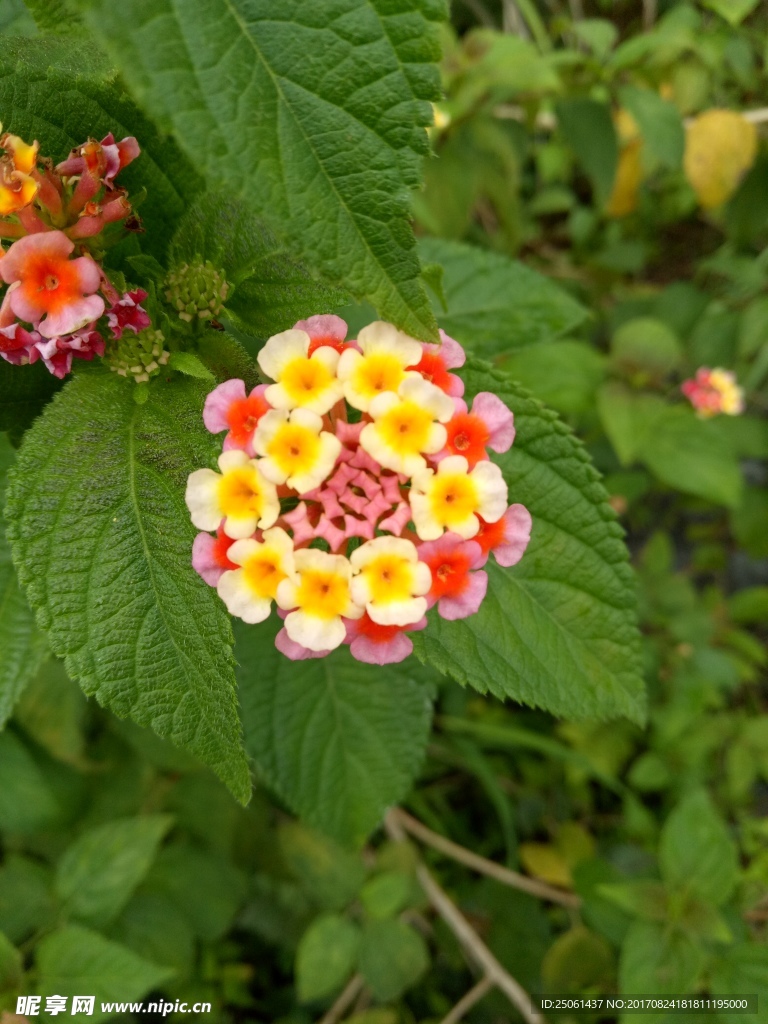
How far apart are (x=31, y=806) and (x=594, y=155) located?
1.75m

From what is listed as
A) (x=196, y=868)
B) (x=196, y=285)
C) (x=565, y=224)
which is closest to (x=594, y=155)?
(x=565, y=224)

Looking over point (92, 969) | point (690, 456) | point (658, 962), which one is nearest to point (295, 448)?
point (92, 969)

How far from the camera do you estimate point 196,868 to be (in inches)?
54.7

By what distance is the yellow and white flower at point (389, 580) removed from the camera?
576 mm

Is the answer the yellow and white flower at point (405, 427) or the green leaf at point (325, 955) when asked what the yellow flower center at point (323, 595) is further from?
the green leaf at point (325, 955)

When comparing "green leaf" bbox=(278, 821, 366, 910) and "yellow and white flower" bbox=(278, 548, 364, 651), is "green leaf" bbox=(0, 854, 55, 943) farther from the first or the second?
"yellow and white flower" bbox=(278, 548, 364, 651)

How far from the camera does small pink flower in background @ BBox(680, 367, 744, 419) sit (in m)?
1.88

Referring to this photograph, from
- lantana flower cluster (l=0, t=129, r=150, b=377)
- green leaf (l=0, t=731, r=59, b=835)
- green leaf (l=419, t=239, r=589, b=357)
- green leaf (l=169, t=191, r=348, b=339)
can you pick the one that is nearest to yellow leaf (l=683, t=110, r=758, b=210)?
green leaf (l=419, t=239, r=589, b=357)

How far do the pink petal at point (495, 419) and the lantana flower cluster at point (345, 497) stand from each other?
0.02 meters

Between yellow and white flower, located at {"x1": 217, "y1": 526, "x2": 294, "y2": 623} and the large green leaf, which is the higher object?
yellow and white flower, located at {"x1": 217, "y1": 526, "x2": 294, "y2": 623}

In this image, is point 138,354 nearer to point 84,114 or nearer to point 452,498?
point 84,114

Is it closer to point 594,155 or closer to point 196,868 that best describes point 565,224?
point 594,155

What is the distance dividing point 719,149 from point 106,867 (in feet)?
6.37

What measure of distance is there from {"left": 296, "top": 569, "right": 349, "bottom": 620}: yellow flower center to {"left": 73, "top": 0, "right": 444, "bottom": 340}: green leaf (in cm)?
21
